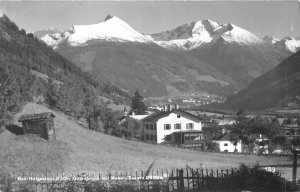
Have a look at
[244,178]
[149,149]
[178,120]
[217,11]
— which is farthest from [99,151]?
[178,120]

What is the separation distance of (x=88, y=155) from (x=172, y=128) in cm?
4586

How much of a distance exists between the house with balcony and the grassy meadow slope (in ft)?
115

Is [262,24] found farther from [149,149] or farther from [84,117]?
[84,117]

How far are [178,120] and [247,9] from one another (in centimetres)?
5805

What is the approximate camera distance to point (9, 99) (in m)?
41.8

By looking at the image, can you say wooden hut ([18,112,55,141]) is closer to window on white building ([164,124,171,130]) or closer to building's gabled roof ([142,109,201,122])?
building's gabled roof ([142,109,201,122])

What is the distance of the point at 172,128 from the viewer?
84062mm

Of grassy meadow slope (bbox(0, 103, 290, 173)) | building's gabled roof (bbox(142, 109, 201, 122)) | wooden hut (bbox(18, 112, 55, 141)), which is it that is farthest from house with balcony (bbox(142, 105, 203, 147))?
wooden hut (bbox(18, 112, 55, 141))

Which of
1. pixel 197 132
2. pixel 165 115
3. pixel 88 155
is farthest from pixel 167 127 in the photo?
pixel 88 155

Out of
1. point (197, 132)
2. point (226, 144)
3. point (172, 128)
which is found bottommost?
point (226, 144)

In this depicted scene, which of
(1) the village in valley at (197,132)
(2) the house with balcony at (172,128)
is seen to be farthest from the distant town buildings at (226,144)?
(2) the house with balcony at (172,128)

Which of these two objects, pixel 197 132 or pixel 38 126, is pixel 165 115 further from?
pixel 38 126

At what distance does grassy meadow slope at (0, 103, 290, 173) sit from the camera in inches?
1387

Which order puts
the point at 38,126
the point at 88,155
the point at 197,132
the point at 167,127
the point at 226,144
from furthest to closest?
the point at 167,127, the point at 197,132, the point at 226,144, the point at 38,126, the point at 88,155
